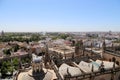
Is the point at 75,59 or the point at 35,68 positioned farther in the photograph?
the point at 75,59

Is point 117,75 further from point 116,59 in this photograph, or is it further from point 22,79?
point 22,79

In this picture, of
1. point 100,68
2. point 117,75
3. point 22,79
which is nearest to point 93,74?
point 100,68

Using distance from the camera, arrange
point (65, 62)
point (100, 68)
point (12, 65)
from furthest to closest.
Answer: point (12, 65)
point (65, 62)
point (100, 68)

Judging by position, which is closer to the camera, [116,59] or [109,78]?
[109,78]

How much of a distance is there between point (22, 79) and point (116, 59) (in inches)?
591

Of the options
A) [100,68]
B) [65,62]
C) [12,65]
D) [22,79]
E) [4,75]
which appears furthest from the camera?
[12,65]

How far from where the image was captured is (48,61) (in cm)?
2438

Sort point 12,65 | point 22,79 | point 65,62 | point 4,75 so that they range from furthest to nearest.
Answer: point 12,65, point 4,75, point 65,62, point 22,79

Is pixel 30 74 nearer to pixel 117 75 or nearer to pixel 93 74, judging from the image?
pixel 93 74

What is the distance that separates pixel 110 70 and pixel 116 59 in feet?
14.9

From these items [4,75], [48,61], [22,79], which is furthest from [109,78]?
[4,75]

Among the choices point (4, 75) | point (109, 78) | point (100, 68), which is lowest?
point (4, 75)

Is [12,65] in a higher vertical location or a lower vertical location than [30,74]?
lower

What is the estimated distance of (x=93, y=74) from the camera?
19.0 meters
